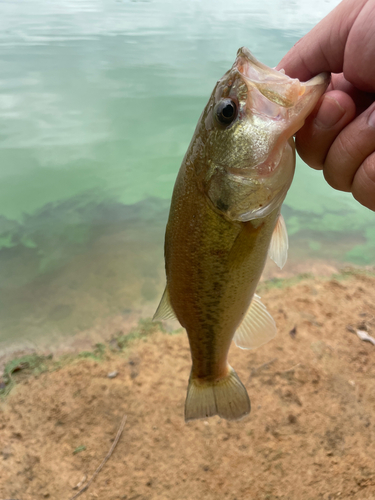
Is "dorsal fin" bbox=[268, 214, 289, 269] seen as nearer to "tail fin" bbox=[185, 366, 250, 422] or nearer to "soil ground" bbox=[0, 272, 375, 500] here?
"tail fin" bbox=[185, 366, 250, 422]

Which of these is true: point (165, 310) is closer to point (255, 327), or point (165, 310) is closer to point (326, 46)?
point (255, 327)

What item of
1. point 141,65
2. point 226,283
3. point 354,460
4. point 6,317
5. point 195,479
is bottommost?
point 6,317

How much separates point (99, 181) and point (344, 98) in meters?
5.45

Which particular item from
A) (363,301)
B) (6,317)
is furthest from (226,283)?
(6,317)

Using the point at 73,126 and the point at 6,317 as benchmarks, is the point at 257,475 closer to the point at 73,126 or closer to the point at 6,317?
the point at 6,317

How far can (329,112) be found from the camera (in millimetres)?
1357

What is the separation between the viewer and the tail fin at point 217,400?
175 cm

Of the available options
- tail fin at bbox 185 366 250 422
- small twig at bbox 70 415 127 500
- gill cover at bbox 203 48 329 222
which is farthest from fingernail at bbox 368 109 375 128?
small twig at bbox 70 415 127 500

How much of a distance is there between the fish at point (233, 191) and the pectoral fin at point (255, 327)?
18cm

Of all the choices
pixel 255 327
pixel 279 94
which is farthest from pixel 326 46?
pixel 255 327

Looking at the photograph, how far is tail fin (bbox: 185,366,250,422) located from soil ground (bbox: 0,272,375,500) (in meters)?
1.13

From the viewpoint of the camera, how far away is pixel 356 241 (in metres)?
5.18

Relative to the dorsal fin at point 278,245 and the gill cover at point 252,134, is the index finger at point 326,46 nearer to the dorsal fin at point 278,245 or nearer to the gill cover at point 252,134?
the gill cover at point 252,134

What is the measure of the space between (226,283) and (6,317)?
361 cm
